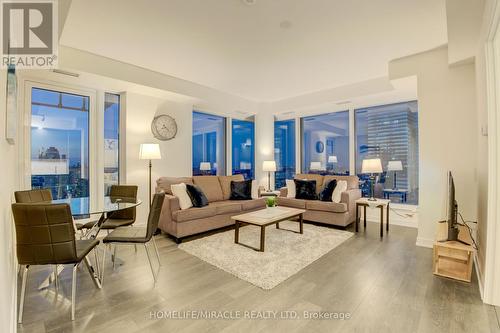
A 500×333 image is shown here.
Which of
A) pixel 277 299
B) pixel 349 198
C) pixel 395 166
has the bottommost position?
pixel 277 299

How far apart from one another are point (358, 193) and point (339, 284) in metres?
2.82

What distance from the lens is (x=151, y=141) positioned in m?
4.69

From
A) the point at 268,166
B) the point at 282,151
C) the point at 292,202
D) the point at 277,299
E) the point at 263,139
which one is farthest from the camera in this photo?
the point at 282,151

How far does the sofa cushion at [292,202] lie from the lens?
15.3ft

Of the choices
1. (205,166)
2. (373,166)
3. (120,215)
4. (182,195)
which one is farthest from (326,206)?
(120,215)

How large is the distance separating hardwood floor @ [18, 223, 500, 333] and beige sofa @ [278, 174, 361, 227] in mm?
1271

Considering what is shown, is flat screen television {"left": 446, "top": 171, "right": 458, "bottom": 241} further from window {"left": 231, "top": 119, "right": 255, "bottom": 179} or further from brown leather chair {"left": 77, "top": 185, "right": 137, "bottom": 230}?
window {"left": 231, "top": 119, "right": 255, "bottom": 179}

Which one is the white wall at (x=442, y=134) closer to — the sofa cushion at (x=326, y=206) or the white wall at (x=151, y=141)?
the sofa cushion at (x=326, y=206)

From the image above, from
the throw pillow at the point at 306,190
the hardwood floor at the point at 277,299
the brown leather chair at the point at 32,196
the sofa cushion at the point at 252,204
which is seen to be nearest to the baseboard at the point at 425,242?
the hardwood floor at the point at 277,299

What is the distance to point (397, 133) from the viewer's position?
4941mm

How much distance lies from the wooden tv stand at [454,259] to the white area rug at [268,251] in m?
1.17

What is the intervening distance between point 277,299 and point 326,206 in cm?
253

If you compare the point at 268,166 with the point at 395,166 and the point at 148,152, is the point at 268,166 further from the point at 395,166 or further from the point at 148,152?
the point at 148,152

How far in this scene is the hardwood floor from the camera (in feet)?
5.80
